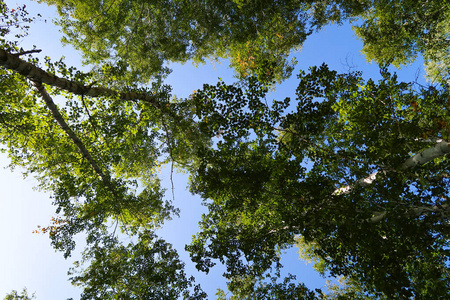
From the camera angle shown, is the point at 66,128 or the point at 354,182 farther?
the point at 66,128

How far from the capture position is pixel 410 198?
452cm

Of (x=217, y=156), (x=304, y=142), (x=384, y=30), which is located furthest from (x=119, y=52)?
(x=384, y=30)

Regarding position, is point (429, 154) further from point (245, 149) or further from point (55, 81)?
point (55, 81)

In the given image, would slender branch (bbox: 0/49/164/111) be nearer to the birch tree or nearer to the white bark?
the birch tree

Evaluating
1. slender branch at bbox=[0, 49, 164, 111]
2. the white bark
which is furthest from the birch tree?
slender branch at bbox=[0, 49, 164, 111]

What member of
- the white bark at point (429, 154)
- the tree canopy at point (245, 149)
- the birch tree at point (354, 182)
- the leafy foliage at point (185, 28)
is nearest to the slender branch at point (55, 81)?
the tree canopy at point (245, 149)

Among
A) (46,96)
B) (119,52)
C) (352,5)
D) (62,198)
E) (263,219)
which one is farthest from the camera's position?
(119,52)

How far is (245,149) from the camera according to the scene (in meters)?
6.38

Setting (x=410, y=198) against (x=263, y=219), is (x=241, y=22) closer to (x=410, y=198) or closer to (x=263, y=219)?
(x=263, y=219)

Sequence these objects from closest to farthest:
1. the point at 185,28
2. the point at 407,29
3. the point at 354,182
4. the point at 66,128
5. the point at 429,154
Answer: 1. the point at 429,154
2. the point at 354,182
3. the point at 66,128
4. the point at 407,29
5. the point at 185,28

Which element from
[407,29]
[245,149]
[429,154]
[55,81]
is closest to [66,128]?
[55,81]

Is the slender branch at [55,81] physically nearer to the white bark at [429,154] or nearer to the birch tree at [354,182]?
the birch tree at [354,182]

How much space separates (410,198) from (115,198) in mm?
11120

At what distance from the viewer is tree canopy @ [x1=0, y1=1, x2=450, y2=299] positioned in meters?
4.56
